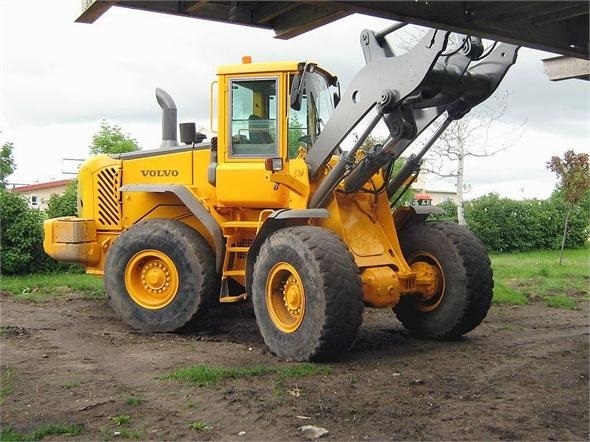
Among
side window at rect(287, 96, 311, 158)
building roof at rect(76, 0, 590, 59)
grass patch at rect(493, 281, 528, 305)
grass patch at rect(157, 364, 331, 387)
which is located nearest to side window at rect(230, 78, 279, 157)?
side window at rect(287, 96, 311, 158)

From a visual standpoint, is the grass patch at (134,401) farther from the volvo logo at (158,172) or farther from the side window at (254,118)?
the volvo logo at (158,172)

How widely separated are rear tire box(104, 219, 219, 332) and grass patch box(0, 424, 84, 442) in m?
3.53

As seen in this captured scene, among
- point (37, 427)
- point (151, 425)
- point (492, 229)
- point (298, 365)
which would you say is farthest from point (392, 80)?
point (492, 229)

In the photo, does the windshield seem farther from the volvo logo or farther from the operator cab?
the volvo logo

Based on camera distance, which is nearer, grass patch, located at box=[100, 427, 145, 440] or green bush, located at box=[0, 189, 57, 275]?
grass patch, located at box=[100, 427, 145, 440]

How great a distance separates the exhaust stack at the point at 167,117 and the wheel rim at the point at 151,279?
2.07 metres

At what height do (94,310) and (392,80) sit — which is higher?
(392,80)

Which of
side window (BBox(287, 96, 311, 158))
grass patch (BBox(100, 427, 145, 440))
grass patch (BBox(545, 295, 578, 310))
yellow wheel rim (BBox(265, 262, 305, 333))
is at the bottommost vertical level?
grass patch (BBox(100, 427, 145, 440))

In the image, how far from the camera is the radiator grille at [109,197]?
32.5 ft

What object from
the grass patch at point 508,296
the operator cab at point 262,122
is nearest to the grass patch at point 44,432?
the operator cab at point 262,122

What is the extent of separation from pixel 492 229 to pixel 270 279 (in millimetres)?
16006

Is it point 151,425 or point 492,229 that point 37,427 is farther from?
point 492,229

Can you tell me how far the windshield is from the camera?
8.42m

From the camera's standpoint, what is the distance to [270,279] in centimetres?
764
